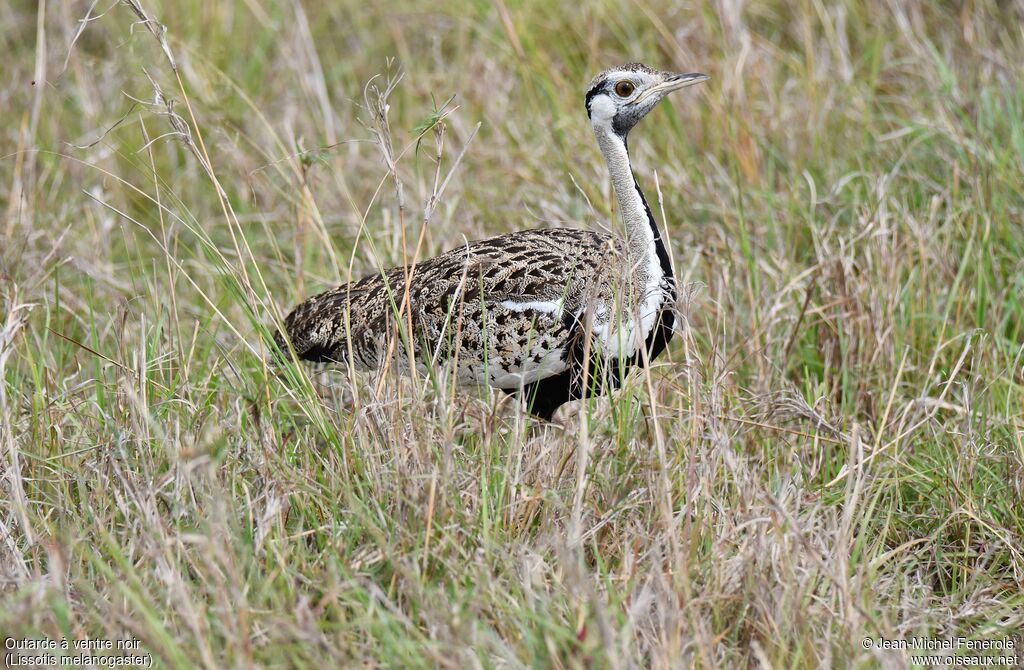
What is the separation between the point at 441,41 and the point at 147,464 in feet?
12.3

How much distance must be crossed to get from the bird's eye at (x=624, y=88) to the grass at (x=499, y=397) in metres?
0.52

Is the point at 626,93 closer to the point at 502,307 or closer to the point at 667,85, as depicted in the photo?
the point at 667,85

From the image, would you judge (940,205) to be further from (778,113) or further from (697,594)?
(697,594)

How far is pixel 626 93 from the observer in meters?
3.70

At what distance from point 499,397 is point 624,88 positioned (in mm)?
1000

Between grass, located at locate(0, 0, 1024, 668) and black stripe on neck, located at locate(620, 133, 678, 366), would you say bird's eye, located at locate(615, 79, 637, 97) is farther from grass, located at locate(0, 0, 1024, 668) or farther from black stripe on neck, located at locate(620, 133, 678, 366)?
grass, located at locate(0, 0, 1024, 668)

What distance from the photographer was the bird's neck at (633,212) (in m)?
3.54

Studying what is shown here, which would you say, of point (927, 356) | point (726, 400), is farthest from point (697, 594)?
point (927, 356)

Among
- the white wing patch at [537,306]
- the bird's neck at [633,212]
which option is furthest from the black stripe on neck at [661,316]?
the white wing patch at [537,306]

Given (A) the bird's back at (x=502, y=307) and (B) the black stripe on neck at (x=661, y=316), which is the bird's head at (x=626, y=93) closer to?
(B) the black stripe on neck at (x=661, y=316)

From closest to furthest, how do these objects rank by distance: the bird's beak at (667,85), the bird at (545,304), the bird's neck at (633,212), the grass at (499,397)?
the grass at (499,397) → the bird at (545,304) → the bird's neck at (633,212) → the bird's beak at (667,85)

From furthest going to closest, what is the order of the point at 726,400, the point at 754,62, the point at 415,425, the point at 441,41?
1. the point at 441,41
2. the point at 754,62
3. the point at 726,400
4. the point at 415,425

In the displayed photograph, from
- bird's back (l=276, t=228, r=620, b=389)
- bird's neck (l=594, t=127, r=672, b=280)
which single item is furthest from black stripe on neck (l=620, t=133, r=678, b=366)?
bird's back (l=276, t=228, r=620, b=389)

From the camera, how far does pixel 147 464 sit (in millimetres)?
3115
